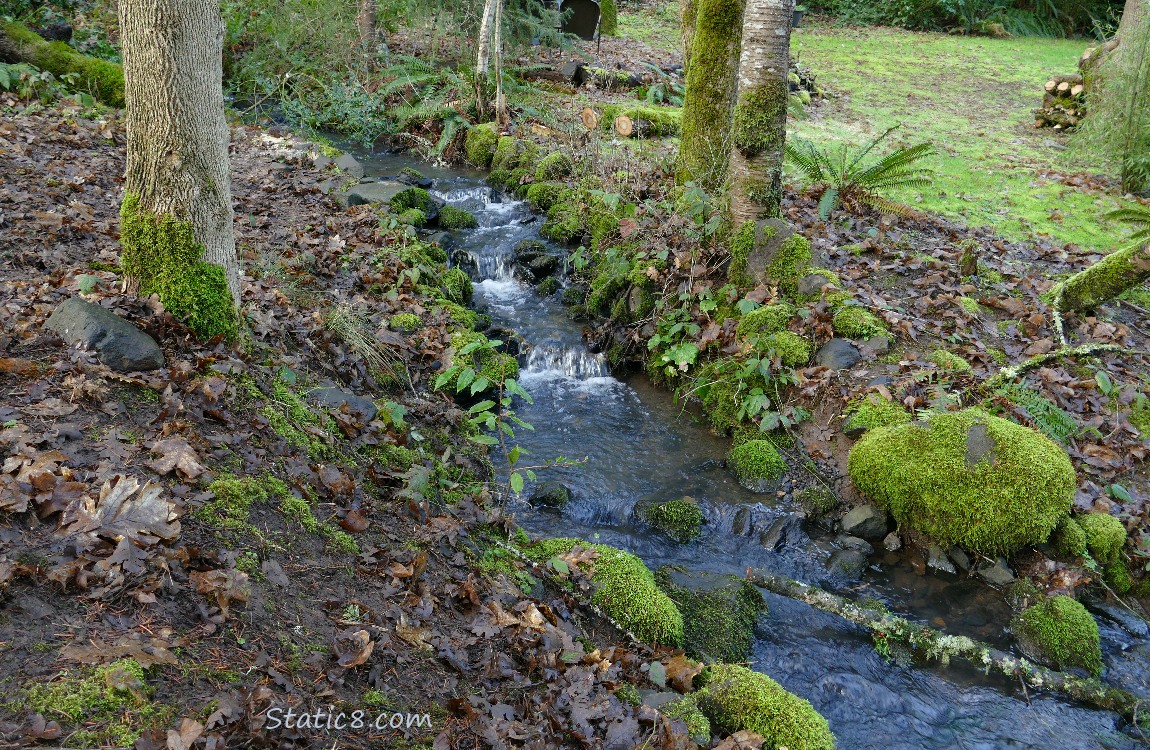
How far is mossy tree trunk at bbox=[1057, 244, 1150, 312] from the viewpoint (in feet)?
20.6

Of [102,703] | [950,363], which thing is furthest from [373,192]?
[102,703]

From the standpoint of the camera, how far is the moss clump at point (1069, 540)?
199 inches

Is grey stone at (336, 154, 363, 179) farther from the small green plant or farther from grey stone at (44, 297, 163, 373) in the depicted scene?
grey stone at (44, 297, 163, 373)

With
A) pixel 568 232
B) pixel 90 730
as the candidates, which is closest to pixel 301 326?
pixel 90 730

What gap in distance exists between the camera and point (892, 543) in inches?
217

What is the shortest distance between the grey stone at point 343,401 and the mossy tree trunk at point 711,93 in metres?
4.61

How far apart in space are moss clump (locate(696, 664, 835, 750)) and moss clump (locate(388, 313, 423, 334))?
4330mm

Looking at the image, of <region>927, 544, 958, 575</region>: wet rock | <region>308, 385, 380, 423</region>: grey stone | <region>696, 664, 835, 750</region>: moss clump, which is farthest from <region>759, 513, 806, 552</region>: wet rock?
<region>308, 385, 380, 423</region>: grey stone

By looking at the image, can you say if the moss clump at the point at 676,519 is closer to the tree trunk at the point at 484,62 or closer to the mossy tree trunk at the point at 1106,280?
the mossy tree trunk at the point at 1106,280

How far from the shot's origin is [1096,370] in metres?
6.23

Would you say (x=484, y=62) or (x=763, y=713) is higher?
(x=484, y=62)

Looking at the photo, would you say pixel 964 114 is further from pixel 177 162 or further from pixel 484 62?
pixel 177 162

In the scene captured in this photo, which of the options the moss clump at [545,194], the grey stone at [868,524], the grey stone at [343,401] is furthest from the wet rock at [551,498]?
the moss clump at [545,194]

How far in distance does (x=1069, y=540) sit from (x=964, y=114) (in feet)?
40.8
